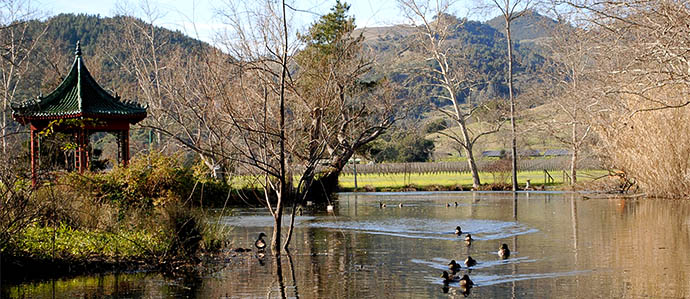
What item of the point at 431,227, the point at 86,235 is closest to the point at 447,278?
the point at 86,235

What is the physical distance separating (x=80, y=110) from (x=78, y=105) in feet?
1.73

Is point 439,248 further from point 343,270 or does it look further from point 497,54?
point 497,54

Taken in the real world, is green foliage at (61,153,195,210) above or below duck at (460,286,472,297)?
above

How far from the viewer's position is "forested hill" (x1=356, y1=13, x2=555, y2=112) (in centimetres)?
4616

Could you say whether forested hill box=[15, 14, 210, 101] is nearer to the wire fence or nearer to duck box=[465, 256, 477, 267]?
the wire fence

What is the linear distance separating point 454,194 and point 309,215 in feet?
48.0

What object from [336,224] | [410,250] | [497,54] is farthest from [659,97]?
[497,54]

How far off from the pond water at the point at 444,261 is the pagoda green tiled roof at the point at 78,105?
5.71 meters

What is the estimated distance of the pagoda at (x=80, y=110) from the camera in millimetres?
26172

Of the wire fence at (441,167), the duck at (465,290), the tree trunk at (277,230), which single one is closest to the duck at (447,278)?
the duck at (465,290)

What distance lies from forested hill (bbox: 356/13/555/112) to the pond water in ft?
23.2

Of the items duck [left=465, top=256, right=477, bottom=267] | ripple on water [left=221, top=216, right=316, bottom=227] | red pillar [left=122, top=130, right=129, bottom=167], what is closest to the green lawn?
ripple on water [left=221, top=216, right=316, bottom=227]

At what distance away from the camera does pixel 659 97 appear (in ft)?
89.8

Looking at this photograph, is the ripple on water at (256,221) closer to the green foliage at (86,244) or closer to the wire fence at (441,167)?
the green foliage at (86,244)
